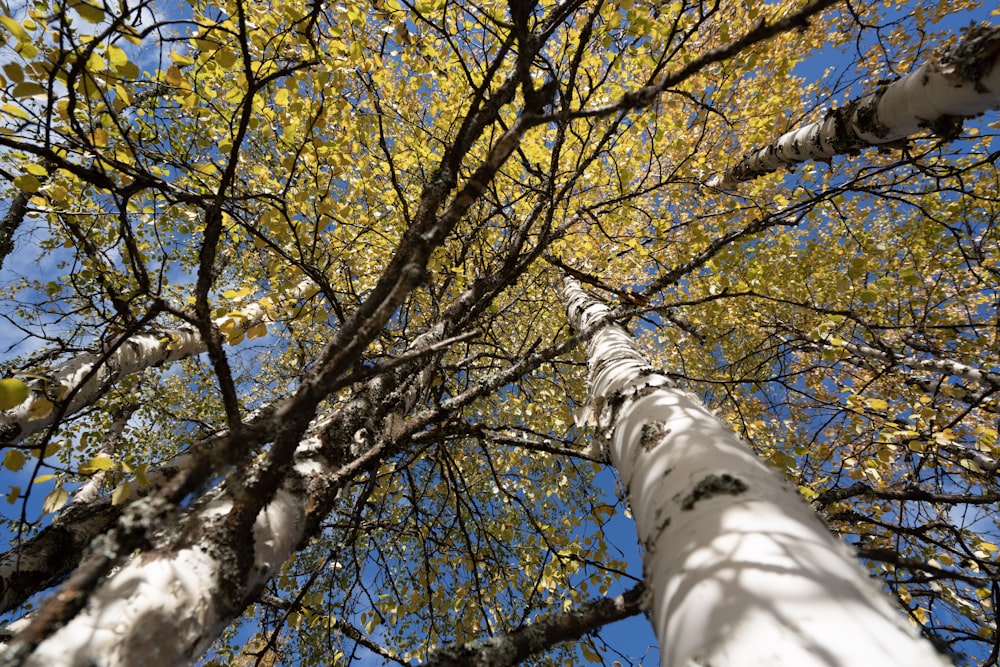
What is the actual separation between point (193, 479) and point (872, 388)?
7.07 meters

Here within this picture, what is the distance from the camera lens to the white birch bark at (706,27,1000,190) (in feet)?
5.67

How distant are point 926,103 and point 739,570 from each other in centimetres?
250

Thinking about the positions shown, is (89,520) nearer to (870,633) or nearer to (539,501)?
(870,633)

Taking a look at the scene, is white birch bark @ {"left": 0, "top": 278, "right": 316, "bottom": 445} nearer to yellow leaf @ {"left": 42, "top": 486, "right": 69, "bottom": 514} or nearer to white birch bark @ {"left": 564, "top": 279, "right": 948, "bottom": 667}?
yellow leaf @ {"left": 42, "top": 486, "right": 69, "bottom": 514}

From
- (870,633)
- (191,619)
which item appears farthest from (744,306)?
(191,619)

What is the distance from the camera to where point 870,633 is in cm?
71

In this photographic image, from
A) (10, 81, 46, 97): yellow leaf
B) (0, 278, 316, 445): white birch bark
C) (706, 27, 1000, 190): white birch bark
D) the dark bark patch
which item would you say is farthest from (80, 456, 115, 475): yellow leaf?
(706, 27, 1000, 190): white birch bark

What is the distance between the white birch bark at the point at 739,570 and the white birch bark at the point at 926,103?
1885 mm

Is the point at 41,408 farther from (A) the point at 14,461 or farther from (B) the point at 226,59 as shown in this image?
(B) the point at 226,59

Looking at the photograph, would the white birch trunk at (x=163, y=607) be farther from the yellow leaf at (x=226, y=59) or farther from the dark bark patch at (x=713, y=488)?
the yellow leaf at (x=226, y=59)

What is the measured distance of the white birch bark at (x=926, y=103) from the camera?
1.73 metres

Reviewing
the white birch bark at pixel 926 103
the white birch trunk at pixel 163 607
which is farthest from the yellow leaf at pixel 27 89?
the white birch bark at pixel 926 103

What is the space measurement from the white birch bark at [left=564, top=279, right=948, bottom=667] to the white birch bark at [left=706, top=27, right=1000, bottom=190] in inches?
74.2

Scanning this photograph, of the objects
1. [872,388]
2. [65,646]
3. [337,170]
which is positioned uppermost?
[872,388]
